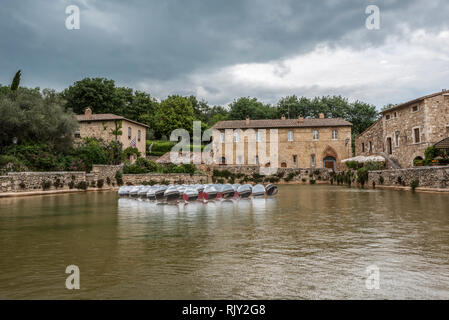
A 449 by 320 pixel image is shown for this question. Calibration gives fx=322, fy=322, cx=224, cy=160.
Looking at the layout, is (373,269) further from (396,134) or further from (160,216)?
(396,134)

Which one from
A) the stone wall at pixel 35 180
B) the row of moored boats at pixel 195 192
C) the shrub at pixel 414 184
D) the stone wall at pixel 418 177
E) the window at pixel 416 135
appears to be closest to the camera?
the row of moored boats at pixel 195 192

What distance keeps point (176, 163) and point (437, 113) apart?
25811 mm

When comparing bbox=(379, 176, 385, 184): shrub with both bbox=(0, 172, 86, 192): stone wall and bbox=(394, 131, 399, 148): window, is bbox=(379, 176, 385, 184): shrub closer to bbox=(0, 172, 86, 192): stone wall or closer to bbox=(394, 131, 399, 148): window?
bbox=(394, 131, 399, 148): window

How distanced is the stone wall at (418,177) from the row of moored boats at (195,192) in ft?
33.1

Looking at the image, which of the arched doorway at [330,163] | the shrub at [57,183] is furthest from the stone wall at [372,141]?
the shrub at [57,183]

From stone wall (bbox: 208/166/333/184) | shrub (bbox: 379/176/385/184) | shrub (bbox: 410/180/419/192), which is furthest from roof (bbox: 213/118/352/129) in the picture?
shrub (bbox: 410/180/419/192)

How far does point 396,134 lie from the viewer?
3272 centimetres

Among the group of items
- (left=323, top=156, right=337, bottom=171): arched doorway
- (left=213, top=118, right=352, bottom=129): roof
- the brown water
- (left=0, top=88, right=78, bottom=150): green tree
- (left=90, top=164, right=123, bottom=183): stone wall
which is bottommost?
the brown water

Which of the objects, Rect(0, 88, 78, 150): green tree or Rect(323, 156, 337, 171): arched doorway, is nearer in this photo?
Rect(0, 88, 78, 150): green tree

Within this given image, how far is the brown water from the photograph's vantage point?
435cm

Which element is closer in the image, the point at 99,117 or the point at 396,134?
the point at 396,134

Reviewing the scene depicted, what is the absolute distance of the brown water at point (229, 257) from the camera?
14.3 feet

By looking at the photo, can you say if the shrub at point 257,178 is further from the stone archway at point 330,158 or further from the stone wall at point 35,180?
the stone wall at point 35,180
